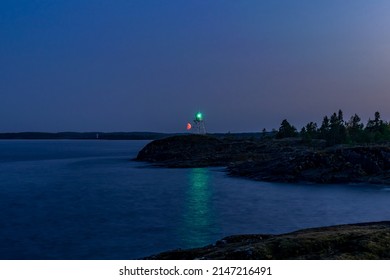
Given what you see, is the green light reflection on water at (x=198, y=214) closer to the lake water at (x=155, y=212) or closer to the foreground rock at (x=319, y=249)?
the lake water at (x=155, y=212)

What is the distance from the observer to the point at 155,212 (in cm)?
4688

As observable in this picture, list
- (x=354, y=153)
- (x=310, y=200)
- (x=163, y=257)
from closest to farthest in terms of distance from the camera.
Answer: (x=163, y=257)
(x=310, y=200)
(x=354, y=153)

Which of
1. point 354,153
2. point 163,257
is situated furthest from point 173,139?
point 163,257

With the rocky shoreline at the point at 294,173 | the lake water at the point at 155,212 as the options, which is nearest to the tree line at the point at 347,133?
the rocky shoreline at the point at 294,173

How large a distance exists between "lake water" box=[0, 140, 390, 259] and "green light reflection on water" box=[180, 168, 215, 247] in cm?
8

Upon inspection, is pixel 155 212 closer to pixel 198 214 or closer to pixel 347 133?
pixel 198 214

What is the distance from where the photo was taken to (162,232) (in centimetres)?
3672

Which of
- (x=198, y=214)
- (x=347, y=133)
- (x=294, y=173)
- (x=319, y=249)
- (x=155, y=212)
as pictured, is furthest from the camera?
(x=347, y=133)

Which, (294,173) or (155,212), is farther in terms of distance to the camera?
(294,173)

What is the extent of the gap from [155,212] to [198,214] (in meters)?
5.01

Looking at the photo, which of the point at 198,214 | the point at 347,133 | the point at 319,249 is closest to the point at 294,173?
the point at 198,214
